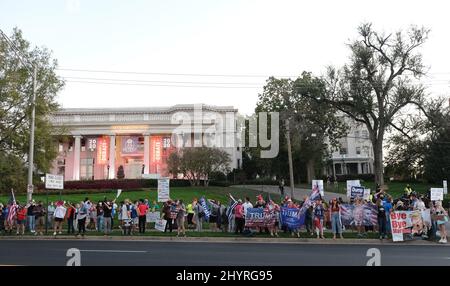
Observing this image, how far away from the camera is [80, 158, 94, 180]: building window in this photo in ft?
283

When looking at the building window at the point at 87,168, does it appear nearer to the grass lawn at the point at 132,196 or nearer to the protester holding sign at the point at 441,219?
the grass lawn at the point at 132,196

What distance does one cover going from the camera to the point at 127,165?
87.0 metres

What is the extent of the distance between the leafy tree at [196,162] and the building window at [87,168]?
99.8 feet

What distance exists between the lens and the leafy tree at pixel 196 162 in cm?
5947

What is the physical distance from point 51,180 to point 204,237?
904 centimetres

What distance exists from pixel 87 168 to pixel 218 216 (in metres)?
69.1

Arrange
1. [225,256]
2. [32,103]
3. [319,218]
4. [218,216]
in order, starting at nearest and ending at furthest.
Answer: [225,256]
[319,218]
[218,216]
[32,103]

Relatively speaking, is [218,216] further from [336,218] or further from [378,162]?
[378,162]

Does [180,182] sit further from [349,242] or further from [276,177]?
[349,242]

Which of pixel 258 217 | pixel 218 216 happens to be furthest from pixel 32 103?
pixel 258 217

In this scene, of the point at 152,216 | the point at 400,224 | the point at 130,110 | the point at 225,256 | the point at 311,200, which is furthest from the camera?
the point at 130,110

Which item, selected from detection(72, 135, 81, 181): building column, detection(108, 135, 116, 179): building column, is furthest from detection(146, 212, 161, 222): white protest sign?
detection(72, 135, 81, 181): building column

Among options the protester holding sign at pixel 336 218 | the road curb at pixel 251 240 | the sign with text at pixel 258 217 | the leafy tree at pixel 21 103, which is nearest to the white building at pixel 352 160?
the leafy tree at pixel 21 103

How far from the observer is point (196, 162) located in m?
59.3
